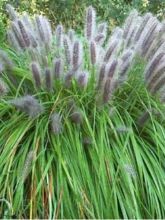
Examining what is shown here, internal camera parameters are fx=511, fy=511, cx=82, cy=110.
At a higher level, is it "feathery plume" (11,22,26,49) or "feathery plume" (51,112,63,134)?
"feathery plume" (11,22,26,49)

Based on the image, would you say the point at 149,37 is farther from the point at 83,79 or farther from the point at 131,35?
the point at 83,79

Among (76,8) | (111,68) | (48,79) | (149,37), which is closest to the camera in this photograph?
(111,68)

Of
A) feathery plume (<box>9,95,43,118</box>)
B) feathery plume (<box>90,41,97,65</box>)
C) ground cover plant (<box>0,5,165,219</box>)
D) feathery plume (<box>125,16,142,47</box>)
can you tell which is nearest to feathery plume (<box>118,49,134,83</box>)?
ground cover plant (<box>0,5,165,219</box>)

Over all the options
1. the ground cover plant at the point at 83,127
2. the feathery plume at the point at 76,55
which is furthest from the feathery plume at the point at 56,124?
the feathery plume at the point at 76,55

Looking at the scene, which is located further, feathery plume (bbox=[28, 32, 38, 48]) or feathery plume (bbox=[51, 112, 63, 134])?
feathery plume (bbox=[28, 32, 38, 48])

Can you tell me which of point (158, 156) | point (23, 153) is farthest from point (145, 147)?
point (23, 153)

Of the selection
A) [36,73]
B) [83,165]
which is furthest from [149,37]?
[83,165]

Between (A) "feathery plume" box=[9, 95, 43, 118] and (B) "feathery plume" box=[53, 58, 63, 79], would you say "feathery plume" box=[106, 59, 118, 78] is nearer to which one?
(B) "feathery plume" box=[53, 58, 63, 79]
